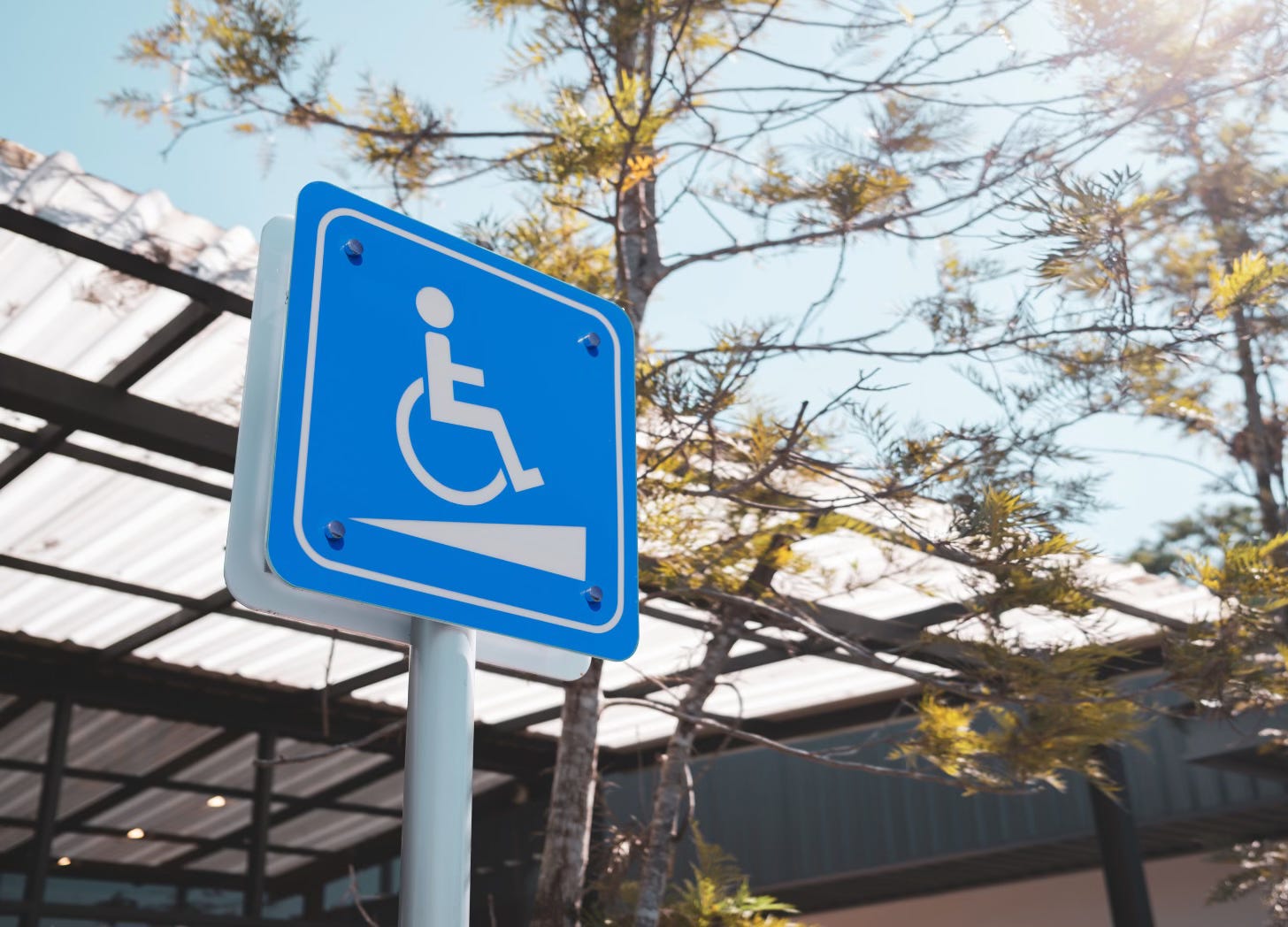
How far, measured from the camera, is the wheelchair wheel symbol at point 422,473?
1.04m

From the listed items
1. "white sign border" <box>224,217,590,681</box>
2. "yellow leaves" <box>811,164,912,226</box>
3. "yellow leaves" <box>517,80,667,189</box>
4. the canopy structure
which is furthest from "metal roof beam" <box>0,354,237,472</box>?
"white sign border" <box>224,217,590,681</box>

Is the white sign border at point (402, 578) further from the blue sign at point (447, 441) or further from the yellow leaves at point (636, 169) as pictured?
the yellow leaves at point (636, 169)

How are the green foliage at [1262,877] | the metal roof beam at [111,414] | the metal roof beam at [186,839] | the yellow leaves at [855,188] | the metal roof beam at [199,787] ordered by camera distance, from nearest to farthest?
the yellow leaves at [855,188] → the metal roof beam at [111,414] → the green foliage at [1262,877] → the metal roof beam at [199,787] → the metal roof beam at [186,839]

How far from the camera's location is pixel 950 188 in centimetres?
303

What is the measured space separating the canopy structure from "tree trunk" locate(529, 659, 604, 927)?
1.50ft

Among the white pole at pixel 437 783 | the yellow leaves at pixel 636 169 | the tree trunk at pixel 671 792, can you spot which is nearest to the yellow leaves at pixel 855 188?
the yellow leaves at pixel 636 169

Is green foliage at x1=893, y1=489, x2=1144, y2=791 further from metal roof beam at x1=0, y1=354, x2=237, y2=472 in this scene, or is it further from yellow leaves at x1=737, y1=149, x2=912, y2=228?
metal roof beam at x1=0, y1=354, x2=237, y2=472

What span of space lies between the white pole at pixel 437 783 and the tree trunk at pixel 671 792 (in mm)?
1965

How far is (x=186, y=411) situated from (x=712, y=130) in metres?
2.41

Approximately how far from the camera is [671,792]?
320 centimetres

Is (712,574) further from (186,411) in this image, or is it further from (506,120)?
(186,411)

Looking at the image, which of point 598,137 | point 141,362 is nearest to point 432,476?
point 598,137

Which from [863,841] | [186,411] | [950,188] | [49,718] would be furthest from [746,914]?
[863,841]

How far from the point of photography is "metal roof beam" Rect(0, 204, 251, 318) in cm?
358
